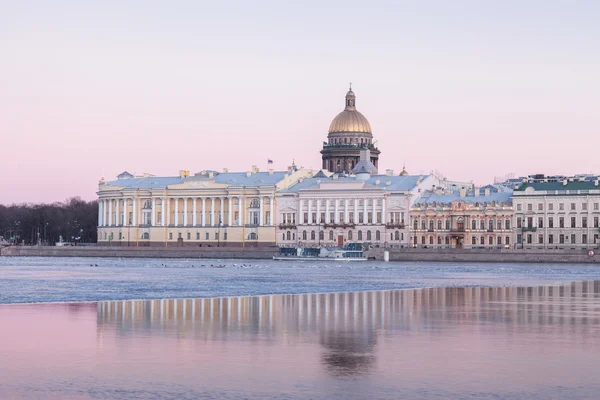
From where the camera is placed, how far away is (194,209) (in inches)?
4547

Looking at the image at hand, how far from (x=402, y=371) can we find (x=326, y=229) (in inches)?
3761

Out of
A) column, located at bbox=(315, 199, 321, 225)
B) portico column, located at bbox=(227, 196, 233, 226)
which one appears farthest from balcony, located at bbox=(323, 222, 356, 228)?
portico column, located at bbox=(227, 196, 233, 226)

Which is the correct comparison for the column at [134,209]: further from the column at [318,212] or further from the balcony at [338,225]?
the balcony at [338,225]

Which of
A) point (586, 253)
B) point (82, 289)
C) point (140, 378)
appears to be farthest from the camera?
point (586, 253)

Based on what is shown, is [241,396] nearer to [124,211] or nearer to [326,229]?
[326,229]

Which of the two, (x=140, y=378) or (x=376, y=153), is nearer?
(x=140, y=378)

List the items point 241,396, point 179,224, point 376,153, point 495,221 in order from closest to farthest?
point 241,396
point 495,221
point 179,224
point 376,153

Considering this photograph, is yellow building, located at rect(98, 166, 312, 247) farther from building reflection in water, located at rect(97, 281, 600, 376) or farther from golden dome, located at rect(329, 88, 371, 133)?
building reflection in water, located at rect(97, 281, 600, 376)

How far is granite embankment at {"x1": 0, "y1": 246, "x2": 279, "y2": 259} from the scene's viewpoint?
324 ft

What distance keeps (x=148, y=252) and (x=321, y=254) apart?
642 inches

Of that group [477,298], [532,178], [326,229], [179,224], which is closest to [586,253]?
[532,178]

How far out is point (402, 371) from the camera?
14.7 m

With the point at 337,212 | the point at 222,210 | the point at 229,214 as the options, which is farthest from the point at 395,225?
the point at 222,210

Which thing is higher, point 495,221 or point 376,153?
point 376,153
